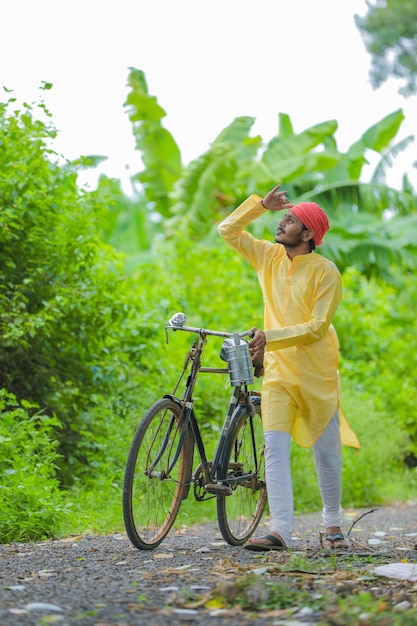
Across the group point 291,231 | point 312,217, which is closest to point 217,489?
point 291,231

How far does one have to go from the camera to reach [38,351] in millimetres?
8320

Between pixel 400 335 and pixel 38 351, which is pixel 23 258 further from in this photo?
pixel 400 335

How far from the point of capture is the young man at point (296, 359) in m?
5.26

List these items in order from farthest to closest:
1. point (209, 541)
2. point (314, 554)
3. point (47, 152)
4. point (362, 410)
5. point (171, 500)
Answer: point (362, 410)
point (47, 152)
point (209, 541)
point (171, 500)
point (314, 554)

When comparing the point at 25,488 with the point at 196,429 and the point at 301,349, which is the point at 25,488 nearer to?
the point at 196,429

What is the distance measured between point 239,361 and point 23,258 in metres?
3.28

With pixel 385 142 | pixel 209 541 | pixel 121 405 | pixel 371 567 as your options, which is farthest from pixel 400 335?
pixel 371 567

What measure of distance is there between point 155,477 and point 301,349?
1124mm

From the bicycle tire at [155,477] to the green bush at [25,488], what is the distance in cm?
117

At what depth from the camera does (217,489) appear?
5371 millimetres

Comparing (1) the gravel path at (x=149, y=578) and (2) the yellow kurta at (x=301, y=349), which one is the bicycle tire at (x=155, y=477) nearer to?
(1) the gravel path at (x=149, y=578)

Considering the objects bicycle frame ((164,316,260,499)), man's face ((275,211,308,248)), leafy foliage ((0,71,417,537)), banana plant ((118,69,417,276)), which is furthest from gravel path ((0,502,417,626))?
banana plant ((118,69,417,276))

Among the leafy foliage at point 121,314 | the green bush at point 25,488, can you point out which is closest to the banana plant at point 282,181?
the leafy foliage at point 121,314

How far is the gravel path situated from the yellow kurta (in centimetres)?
77
